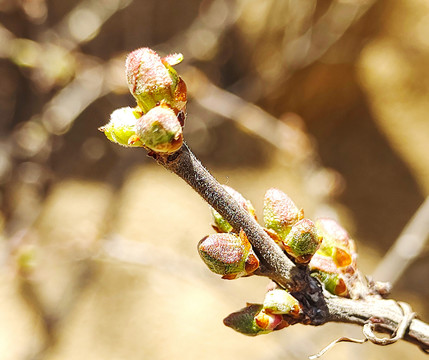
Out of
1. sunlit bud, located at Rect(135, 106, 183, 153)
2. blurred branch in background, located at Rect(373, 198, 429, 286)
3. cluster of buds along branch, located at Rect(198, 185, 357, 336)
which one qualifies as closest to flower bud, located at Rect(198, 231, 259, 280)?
cluster of buds along branch, located at Rect(198, 185, 357, 336)

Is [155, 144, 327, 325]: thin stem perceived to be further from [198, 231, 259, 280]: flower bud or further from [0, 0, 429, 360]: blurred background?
[0, 0, 429, 360]: blurred background

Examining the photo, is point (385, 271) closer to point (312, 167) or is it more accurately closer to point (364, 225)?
point (364, 225)

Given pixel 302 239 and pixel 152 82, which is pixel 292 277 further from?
pixel 152 82

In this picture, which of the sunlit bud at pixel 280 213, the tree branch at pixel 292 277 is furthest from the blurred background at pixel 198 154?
the sunlit bud at pixel 280 213

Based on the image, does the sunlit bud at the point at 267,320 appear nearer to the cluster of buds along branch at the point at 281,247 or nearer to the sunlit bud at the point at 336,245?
the cluster of buds along branch at the point at 281,247

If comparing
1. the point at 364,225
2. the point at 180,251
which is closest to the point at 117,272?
the point at 180,251

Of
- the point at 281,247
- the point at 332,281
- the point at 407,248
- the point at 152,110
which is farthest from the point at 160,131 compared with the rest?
the point at 407,248
